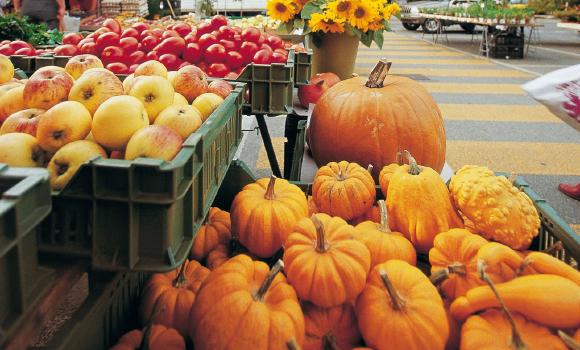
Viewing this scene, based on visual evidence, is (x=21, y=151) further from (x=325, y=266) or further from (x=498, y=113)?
(x=498, y=113)

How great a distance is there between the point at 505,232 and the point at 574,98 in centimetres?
88

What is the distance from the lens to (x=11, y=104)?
1767mm

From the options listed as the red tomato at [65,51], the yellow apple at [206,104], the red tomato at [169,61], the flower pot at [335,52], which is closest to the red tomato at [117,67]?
the red tomato at [169,61]

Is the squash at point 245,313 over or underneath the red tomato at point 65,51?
underneath

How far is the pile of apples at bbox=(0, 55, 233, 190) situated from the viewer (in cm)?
141

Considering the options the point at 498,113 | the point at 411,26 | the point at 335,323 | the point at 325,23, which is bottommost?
A: the point at 498,113

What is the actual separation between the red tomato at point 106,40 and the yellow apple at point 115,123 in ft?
5.62

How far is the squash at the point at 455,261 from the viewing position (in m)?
1.62

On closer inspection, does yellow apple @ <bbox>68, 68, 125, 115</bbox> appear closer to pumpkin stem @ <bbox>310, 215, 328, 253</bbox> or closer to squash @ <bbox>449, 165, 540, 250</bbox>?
pumpkin stem @ <bbox>310, 215, 328, 253</bbox>

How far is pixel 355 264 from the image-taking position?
1.58m

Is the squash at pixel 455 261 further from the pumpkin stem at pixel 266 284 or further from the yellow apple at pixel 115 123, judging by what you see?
the yellow apple at pixel 115 123

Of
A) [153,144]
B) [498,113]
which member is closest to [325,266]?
[153,144]

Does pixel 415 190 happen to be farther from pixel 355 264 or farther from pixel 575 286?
pixel 575 286

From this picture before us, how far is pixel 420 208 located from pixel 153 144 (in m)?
1.01
